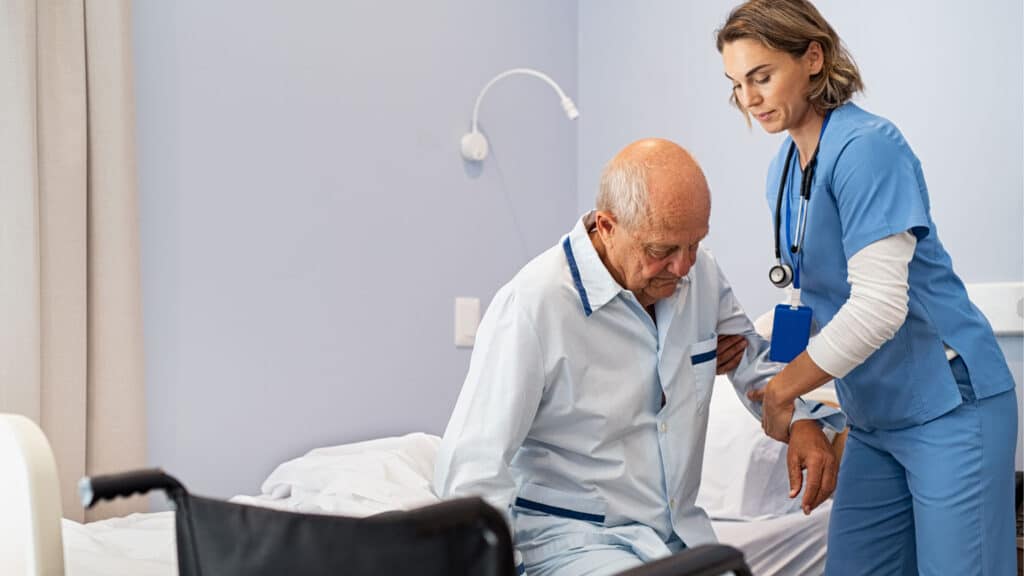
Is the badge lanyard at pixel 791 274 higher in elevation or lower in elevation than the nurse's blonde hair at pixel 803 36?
lower

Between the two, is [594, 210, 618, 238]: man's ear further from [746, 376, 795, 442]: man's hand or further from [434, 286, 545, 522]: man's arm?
[746, 376, 795, 442]: man's hand

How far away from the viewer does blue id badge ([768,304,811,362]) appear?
1.62m

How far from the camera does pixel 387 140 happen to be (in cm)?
301

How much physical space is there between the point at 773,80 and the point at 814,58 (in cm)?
8

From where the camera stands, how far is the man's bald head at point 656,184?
1.39 metres


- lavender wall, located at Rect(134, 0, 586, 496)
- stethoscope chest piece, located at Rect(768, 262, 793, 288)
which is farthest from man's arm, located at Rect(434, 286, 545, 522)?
lavender wall, located at Rect(134, 0, 586, 496)

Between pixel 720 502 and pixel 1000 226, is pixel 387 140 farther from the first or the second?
pixel 1000 226

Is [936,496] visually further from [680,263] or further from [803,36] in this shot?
[803,36]

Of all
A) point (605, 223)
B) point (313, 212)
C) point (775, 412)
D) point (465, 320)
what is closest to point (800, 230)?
point (775, 412)

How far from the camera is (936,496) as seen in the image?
157cm

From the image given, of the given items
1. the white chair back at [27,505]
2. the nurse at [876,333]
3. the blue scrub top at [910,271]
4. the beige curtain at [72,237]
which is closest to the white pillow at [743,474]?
the nurse at [876,333]

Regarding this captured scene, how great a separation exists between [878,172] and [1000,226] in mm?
1199

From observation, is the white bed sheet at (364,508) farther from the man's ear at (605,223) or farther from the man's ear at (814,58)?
the man's ear at (814,58)

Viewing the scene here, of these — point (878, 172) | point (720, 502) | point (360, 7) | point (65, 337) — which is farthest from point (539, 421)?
point (360, 7)
